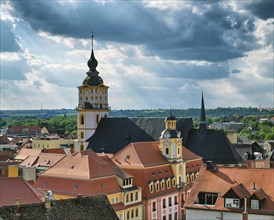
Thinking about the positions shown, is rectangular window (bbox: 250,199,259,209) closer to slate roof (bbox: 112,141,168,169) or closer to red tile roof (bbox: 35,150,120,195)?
red tile roof (bbox: 35,150,120,195)

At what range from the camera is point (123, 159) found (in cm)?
7750

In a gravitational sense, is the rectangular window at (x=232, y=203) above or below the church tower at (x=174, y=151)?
below

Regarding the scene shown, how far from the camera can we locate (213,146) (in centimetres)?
9150


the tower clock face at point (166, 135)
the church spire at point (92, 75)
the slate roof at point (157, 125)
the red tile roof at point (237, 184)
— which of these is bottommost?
the red tile roof at point (237, 184)

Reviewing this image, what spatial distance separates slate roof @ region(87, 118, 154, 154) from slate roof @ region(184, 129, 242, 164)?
8014mm

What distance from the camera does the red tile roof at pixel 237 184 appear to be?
151ft

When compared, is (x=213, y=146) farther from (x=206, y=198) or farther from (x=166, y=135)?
→ (x=206, y=198)

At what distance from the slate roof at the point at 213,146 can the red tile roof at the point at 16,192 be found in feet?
138

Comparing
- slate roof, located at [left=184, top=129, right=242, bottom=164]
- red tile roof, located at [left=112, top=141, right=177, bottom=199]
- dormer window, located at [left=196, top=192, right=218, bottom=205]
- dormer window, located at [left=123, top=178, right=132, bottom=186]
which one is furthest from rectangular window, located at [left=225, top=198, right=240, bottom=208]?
slate roof, located at [left=184, top=129, right=242, bottom=164]

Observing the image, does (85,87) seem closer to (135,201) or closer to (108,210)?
(135,201)

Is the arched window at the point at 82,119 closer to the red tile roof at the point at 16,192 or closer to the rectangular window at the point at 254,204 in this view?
the red tile roof at the point at 16,192

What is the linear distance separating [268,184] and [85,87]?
6169cm

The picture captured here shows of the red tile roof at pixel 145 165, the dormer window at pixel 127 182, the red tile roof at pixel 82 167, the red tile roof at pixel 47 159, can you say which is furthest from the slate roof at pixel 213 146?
the red tile roof at pixel 82 167

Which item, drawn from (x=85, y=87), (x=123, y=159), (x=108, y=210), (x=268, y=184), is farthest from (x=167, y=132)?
(x=108, y=210)
